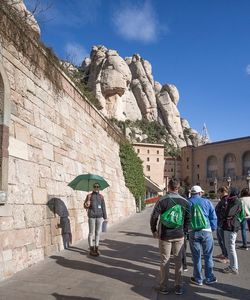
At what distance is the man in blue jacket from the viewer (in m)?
6.54

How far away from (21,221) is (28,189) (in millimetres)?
813

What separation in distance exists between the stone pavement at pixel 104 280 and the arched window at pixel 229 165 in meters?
90.1

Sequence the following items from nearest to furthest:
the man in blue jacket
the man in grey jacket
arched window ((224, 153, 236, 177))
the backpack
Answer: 1. the man in grey jacket
2. the man in blue jacket
3. the backpack
4. arched window ((224, 153, 236, 177))

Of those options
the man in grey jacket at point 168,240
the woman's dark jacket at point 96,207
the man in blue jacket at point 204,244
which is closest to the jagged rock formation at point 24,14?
the woman's dark jacket at point 96,207

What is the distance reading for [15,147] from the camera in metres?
7.55

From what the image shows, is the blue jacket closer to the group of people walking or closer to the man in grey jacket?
the group of people walking

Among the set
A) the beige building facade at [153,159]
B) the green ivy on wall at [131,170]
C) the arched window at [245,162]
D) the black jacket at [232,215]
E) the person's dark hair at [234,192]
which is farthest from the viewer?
the beige building facade at [153,159]

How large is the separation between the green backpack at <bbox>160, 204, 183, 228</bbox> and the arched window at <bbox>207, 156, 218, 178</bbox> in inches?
3799

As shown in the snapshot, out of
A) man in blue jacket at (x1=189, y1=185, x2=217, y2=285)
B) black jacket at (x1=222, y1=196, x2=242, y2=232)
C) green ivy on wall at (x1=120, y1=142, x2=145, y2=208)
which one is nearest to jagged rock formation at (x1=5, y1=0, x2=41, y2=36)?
man in blue jacket at (x1=189, y1=185, x2=217, y2=285)

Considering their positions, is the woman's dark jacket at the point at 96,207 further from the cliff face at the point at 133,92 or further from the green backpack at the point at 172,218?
the cliff face at the point at 133,92

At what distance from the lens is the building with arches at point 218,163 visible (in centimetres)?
9312

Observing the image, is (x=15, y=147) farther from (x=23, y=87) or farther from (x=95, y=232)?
(x=95, y=232)

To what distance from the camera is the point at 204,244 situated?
6742mm

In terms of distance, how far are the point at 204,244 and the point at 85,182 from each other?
169 inches
